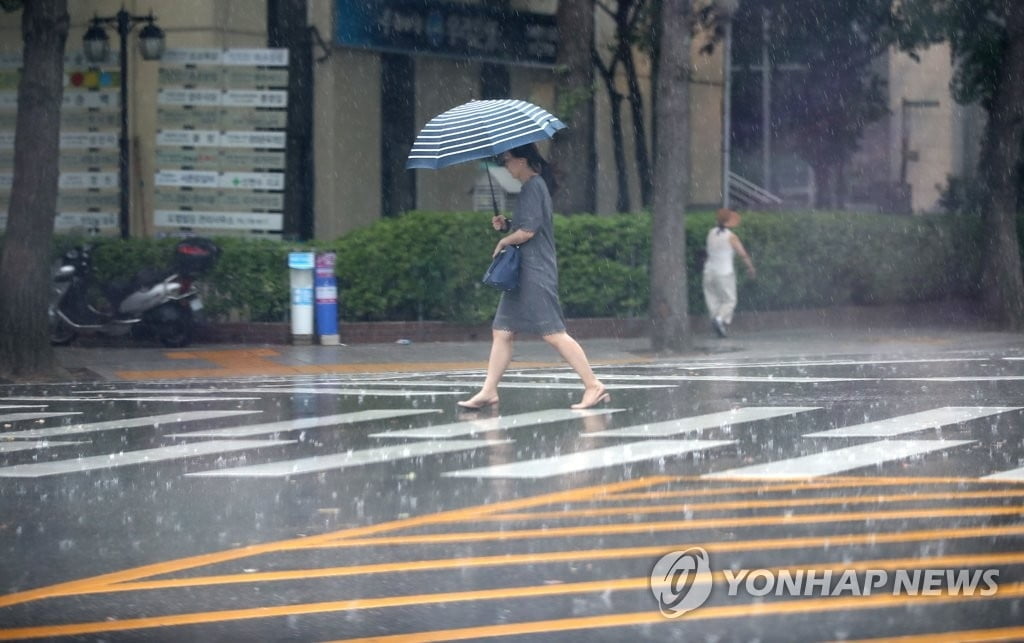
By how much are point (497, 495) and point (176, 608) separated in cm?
256

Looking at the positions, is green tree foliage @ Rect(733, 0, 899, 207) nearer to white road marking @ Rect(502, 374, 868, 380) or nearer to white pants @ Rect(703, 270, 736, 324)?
white pants @ Rect(703, 270, 736, 324)

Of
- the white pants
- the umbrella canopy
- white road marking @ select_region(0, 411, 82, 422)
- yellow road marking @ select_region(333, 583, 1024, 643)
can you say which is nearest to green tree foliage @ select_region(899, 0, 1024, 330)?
the white pants

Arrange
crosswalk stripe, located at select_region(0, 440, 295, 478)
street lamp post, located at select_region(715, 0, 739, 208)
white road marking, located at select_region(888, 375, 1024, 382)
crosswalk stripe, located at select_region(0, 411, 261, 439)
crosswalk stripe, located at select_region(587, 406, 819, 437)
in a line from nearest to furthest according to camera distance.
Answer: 1. crosswalk stripe, located at select_region(0, 440, 295, 478)
2. crosswalk stripe, located at select_region(587, 406, 819, 437)
3. crosswalk stripe, located at select_region(0, 411, 261, 439)
4. white road marking, located at select_region(888, 375, 1024, 382)
5. street lamp post, located at select_region(715, 0, 739, 208)

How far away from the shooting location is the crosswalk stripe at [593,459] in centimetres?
891

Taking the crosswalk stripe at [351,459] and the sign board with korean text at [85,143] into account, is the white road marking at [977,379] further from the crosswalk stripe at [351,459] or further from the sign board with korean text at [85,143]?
the sign board with korean text at [85,143]

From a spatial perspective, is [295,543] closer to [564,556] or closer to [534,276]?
[564,556]

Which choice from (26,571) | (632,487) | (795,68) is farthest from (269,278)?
(795,68)

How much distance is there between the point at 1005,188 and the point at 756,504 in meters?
17.1

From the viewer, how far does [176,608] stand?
5.85 meters

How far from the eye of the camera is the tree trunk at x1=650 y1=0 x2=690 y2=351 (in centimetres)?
1881

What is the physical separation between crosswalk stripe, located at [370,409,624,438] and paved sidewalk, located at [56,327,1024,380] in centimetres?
517

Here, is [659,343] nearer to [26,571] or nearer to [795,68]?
[26,571]

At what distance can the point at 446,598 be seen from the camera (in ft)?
19.3

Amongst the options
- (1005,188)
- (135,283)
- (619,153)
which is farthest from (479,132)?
(619,153)
